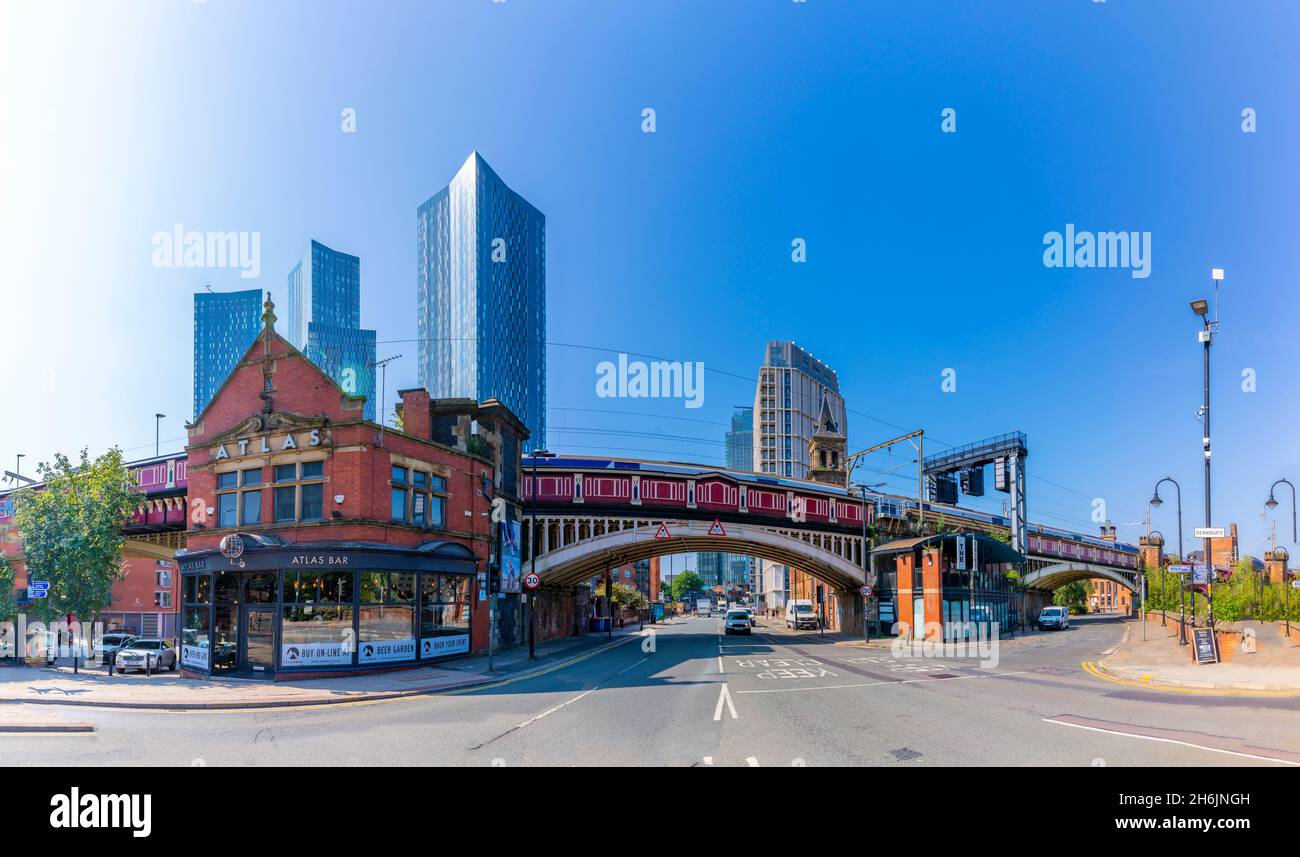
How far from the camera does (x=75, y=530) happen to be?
29.4m

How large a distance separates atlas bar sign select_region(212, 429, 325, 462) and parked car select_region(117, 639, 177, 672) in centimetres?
814

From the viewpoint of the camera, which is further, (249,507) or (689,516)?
(689,516)

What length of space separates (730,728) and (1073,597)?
436 ft

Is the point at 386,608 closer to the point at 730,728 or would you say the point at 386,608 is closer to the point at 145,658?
the point at 145,658

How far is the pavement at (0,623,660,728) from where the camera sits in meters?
19.5

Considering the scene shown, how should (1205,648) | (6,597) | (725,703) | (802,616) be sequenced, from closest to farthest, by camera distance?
1. (725,703)
2. (1205,648)
3. (6,597)
4. (802,616)

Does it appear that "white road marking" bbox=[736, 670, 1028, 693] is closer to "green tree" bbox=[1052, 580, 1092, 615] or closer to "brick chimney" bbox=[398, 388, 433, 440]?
"brick chimney" bbox=[398, 388, 433, 440]

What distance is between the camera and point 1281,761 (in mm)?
9875

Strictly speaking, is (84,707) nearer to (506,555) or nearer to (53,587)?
(53,587)

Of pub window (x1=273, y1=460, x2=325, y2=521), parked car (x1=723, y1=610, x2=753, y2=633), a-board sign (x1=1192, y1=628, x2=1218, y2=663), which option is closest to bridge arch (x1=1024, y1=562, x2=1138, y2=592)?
parked car (x1=723, y1=610, x2=753, y2=633)

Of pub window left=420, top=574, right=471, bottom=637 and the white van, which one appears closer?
pub window left=420, top=574, right=471, bottom=637

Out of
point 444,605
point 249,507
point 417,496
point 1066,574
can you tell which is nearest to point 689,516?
point 444,605
